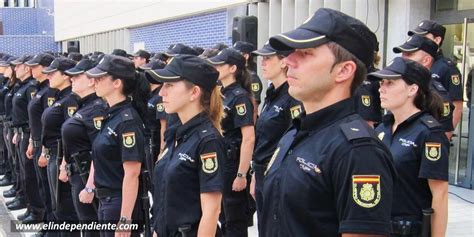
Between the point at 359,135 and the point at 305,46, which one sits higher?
the point at 305,46

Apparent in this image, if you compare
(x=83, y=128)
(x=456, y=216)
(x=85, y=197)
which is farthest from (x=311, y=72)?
(x=456, y=216)

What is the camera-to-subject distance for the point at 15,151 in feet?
25.3

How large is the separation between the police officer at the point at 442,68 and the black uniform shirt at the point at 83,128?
122 inches

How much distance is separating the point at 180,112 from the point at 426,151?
1.38 meters

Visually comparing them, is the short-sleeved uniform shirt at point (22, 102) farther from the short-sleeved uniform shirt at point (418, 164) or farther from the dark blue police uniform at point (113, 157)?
the short-sleeved uniform shirt at point (418, 164)

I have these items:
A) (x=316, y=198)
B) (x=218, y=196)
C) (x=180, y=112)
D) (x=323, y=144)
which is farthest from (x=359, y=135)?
(x=180, y=112)

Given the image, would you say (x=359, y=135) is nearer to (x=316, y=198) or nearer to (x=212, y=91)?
(x=316, y=198)

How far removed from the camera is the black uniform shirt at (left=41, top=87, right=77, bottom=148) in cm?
516

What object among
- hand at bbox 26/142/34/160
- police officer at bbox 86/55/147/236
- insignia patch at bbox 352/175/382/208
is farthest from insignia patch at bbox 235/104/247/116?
insignia patch at bbox 352/175/382/208

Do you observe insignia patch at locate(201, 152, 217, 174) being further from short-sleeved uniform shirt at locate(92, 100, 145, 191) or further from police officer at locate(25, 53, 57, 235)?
police officer at locate(25, 53, 57, 235)

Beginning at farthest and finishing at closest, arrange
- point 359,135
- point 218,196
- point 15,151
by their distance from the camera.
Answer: point 15,151 → point 218,196 → point 359,135

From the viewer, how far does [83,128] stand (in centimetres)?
434

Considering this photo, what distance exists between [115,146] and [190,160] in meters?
1.12

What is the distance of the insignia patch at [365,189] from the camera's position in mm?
1661
